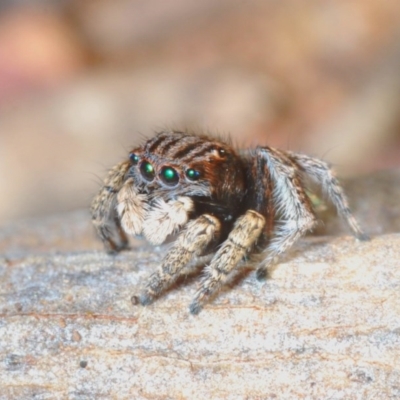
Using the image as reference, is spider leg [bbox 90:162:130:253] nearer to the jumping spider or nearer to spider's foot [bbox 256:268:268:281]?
the jumping spider

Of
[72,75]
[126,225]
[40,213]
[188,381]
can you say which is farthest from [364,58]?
[188,381]

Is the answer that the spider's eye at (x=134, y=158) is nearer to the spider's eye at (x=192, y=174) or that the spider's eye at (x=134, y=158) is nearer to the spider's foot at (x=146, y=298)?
the spider's eye at (x=192, y=174)

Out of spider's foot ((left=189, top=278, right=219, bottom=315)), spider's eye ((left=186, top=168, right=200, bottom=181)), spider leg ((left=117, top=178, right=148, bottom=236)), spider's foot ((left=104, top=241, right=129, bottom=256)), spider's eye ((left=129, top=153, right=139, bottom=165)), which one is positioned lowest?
spider's foot ((left=189, top=278, right=219, bottom=315))

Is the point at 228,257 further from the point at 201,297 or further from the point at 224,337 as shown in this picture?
the point at 224,337

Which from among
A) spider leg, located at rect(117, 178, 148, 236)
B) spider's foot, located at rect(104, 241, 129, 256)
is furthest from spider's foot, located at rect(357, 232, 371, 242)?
spider's foot, located at rect(104, 241, 129, 256)

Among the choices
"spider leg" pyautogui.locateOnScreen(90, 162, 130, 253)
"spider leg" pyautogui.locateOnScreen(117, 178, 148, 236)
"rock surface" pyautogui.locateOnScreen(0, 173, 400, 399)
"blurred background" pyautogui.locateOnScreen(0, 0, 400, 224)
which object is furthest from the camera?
"blurred background" pyautogui.locateOnScreen(0, 0, 400, 224)

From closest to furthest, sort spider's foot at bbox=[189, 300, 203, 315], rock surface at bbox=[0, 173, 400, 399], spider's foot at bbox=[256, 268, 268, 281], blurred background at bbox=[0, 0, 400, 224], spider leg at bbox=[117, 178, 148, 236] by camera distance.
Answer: rock surface at bbox=[0, 173, 400, 399] → spider's foot at bbox=[189, 300, 203, 315] → spider's foot at bbox=[256, 268, 268, 281] → spider leg at bbox=[117, 178, 148, 236] → blurred background at bbox=[0, 0, 400, 224]

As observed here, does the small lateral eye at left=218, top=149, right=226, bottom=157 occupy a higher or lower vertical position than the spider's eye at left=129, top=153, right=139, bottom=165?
lower

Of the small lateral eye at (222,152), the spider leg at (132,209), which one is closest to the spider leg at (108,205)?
the spider leg at (132,209)
